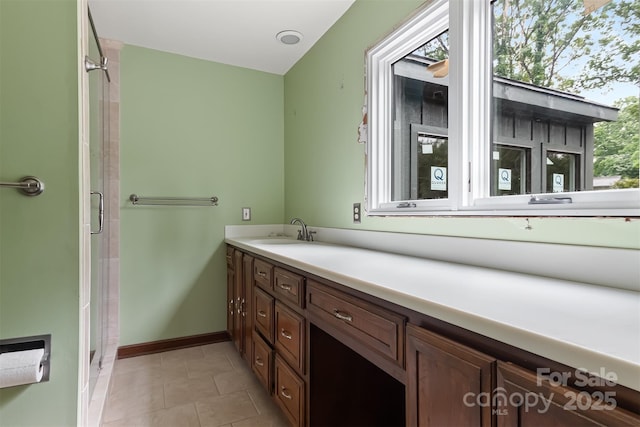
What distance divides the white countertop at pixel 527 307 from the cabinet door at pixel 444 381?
6 centimetres

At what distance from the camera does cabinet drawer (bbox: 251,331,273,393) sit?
5.58 ft

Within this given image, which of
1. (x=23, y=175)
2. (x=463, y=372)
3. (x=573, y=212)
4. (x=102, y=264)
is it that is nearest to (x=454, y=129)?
(x=573, y=212)

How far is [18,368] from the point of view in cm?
104

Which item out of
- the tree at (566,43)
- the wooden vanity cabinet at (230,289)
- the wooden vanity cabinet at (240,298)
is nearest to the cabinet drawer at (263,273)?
the wooden vanity cabinet at (240,298)

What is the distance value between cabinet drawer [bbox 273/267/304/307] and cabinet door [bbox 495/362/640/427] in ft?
2.84

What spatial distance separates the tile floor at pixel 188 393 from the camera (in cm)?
170

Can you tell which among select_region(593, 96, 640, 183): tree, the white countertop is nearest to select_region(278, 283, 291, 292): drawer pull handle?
the white countertop

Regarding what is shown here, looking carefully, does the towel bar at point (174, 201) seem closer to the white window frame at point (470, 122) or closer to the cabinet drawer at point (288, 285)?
the cabinet drawer at point (288, 285)

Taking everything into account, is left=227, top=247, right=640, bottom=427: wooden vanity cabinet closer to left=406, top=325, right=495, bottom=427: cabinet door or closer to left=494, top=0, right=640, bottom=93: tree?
left=406, top=325, right=495, bottom=427: cabinet door

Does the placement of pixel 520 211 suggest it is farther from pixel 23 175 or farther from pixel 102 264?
pixel 102 264

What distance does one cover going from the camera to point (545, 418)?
522 mm

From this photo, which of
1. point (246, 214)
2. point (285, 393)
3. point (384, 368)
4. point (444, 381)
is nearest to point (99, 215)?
point (246, 214)

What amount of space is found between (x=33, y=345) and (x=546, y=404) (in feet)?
4.73

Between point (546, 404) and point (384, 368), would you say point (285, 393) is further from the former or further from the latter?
point (546, 404)
